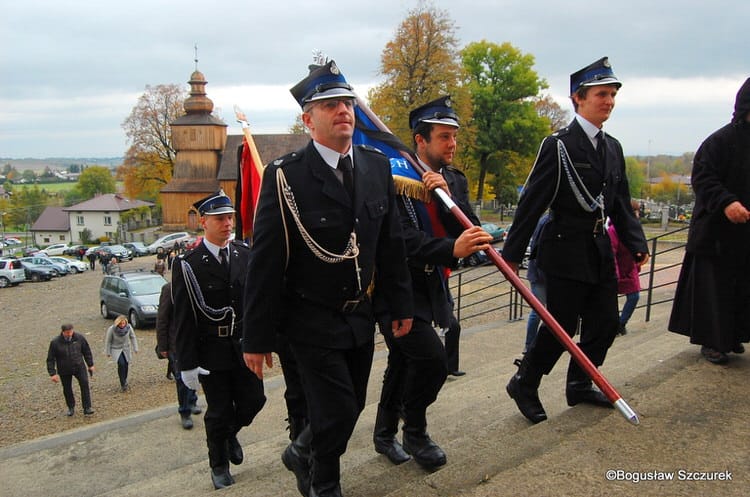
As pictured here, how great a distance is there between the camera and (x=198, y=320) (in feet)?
16.4

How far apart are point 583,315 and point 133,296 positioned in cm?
1712

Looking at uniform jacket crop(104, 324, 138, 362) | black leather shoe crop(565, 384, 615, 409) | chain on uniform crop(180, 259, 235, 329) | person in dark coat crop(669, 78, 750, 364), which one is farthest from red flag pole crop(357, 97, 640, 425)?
uniform jacket crop(104, 324, 138, 362)

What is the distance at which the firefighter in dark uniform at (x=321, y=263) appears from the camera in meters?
3.05

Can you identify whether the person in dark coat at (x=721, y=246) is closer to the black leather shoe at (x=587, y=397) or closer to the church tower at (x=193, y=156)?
the black leather shoe at (x=587, y=397)

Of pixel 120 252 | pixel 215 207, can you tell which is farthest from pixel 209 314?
pixel 120 252

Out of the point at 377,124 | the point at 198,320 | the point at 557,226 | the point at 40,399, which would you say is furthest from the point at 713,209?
the point at 40,399

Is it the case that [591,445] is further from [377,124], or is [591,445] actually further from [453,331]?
[453,331]

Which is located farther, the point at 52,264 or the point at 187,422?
the point at 52,264

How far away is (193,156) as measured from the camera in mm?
59156

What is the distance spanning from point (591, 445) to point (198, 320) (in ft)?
10.3

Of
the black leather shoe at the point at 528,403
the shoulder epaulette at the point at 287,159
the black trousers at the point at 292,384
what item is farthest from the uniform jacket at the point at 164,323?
the shoulder epaulette at the point at 287,159

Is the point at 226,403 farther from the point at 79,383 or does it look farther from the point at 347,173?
the point at 79,383

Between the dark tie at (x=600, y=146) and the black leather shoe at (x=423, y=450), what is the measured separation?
2.08 metres

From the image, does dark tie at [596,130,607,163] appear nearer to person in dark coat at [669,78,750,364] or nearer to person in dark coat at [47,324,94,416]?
person in dark coat at [669,78,750,364]
